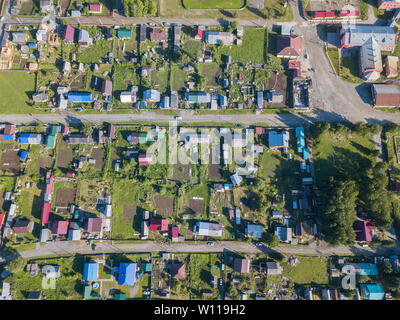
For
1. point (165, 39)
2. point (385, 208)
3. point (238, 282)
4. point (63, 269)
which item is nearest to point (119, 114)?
point (165, 39)

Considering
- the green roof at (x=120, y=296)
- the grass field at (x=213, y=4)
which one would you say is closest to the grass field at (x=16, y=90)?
the grass field at (x=213, y=4)

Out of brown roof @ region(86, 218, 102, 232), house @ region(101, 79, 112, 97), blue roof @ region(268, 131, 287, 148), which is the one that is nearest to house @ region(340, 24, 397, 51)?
blue roof @ region(268, 131, 287, 148)

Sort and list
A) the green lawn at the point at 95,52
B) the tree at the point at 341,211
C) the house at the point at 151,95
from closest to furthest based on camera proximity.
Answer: the tree at the point at 341,211, the house at the point at 151,95, the green lawn at the point at 95,52

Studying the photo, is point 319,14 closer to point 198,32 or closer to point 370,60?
point 370,60

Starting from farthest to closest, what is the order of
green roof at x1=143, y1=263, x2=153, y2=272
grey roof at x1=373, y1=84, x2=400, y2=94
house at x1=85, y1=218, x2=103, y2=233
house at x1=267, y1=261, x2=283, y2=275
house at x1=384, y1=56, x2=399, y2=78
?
house at x1=384, y1=56, x2=399, y2=78 → grey roof at x1=373, y1=84, x2=400, y2=94 → house at x1=85, y1=218, x2=103, y2=233 → green roof at x1=143, y1=263, x2=153, y2=272 → house at x1=267, y1=261, x2=283, y2=275

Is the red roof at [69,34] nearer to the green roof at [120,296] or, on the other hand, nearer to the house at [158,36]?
the house at [158,36]

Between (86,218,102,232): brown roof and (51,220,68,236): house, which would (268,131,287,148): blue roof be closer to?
(86,218,102,232): brown roof

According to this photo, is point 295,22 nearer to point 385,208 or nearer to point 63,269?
point 385,208
